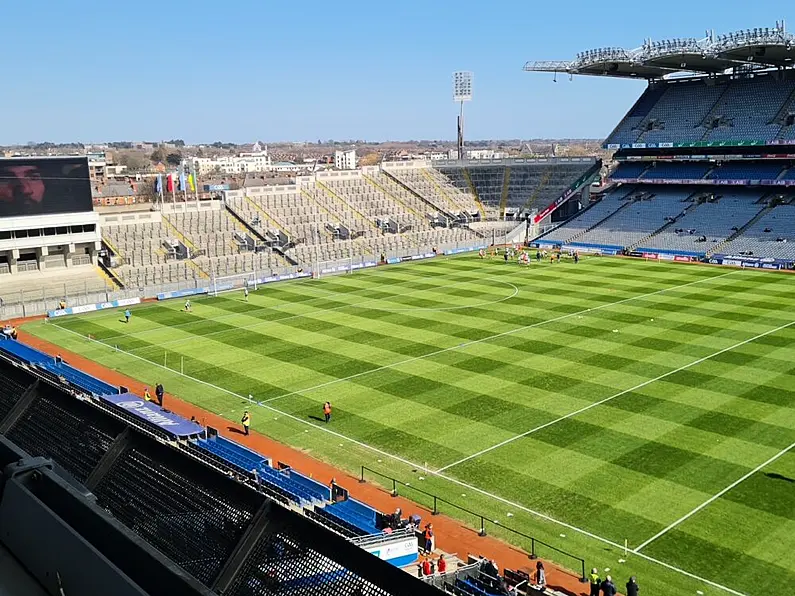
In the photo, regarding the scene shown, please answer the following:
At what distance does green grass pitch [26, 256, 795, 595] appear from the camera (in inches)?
777

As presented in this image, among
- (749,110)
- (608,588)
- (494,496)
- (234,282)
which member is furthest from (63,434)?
(749,110)

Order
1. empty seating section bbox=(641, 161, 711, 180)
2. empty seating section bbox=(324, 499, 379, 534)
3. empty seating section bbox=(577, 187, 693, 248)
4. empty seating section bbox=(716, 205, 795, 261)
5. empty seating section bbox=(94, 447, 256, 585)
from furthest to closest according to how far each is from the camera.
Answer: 1. empty seating section bbox=(641, 161, 711, 180)
2. empty seating section bbox=(577, 187, 693, 248)
3. empty seating section bbox=(716, 205, 795, 261)
4. empty seating section bbox=(324, 499, 379, 534)
5. empty seating section bbox=(94, 447, 256, 585)

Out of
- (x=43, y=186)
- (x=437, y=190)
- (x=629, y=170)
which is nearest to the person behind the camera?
(x=43, y=186)

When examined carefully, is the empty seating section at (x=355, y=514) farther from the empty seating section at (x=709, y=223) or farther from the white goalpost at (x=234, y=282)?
the empty seating section at (x=709, y=223)

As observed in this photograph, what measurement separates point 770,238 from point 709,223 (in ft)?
23.0

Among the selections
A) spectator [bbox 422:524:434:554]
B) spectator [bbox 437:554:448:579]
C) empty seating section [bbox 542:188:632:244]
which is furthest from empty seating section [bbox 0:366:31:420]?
empty seating section [bbox 542:188:632:244]

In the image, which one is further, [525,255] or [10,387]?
[525,255]

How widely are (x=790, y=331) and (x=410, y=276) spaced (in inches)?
1174

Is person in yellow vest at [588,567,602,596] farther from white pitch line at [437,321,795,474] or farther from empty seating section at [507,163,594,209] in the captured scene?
empty seating section at [507,163,594,209]

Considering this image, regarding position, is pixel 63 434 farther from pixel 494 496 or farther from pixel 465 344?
pixel 465 344

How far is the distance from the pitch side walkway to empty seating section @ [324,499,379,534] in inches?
46.5

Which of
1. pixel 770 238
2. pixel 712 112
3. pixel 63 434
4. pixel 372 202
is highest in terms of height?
pixel 712 112

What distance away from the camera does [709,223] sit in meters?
70.2

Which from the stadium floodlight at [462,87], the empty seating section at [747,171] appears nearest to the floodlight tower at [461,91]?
the stadium floodlight at [462,87]
